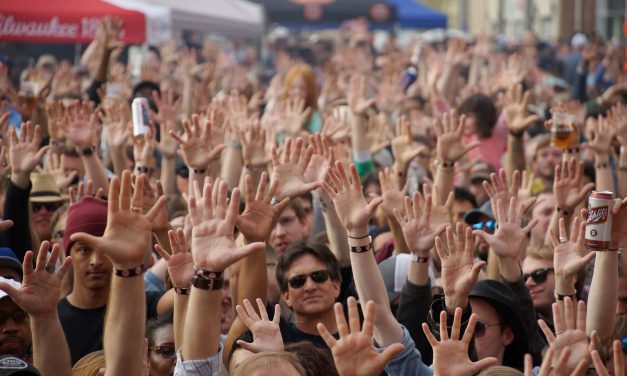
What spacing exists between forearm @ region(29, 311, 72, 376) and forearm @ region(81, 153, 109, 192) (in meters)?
2.77

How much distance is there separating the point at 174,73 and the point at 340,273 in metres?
10.2

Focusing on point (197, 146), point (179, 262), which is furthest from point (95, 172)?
point (179, 262)

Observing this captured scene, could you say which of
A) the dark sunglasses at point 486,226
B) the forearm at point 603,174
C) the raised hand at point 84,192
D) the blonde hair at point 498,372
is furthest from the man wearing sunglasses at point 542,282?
the raised hand at point 84,192

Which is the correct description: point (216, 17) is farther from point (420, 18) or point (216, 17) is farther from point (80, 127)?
point (420, 18)

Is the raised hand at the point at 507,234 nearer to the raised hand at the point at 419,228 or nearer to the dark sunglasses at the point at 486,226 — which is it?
the raised hand at the point at 419,228

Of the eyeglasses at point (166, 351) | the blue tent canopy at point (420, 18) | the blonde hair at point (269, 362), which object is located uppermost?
the blonde hair at point (269, 362)

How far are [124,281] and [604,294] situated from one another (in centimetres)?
198

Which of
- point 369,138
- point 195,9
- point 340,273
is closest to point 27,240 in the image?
point 340,273

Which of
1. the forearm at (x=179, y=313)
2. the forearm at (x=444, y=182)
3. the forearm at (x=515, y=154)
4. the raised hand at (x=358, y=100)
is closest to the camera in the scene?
the forearm at (x=179, y=313)

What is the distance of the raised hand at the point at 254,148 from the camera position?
22.7 feet

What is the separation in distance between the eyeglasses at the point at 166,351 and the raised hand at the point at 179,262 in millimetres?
430

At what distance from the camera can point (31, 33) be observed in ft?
33.4

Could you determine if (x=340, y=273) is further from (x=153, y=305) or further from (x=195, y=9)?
(x=195, y=9)

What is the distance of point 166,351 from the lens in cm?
480
